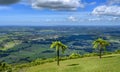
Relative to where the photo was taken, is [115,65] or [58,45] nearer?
[115,65]

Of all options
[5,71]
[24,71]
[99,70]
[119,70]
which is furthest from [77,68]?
[5,71]

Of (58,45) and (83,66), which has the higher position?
(58,45)

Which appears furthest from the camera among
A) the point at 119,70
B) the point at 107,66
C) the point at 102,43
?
the point at 102,43

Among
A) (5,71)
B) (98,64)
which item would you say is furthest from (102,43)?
(5,71)

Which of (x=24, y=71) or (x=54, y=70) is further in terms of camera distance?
(x=24, y=71)

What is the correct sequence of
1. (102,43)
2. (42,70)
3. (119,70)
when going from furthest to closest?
(102,43), (42,70), (119,70)

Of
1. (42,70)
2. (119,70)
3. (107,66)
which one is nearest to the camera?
(119,70)

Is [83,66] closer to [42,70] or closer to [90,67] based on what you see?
[90,67]

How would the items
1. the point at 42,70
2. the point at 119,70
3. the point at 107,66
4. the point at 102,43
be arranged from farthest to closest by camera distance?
the point at 102,43 < the point at 42,70 < the point at 107,66 < the point at 119,70

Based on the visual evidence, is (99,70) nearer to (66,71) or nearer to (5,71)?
(66,71)
